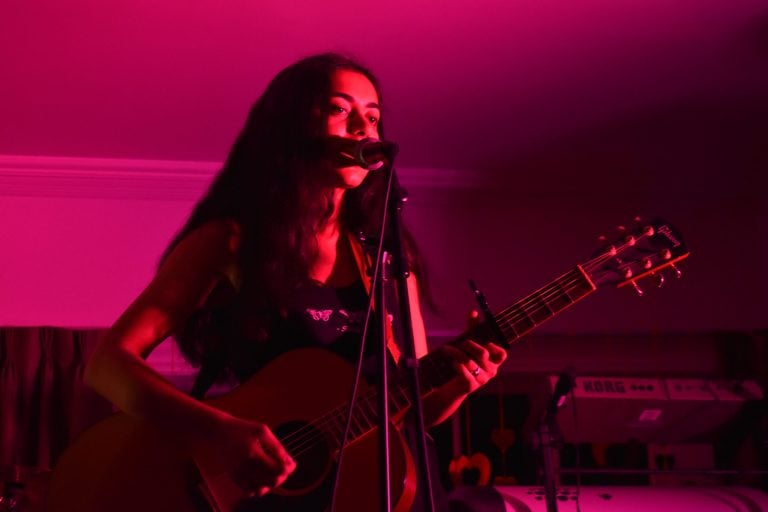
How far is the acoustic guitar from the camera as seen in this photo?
154cm

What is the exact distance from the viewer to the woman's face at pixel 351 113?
6.07 feet

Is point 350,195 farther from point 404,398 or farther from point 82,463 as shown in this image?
point 82,463

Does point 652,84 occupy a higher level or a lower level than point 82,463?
higher

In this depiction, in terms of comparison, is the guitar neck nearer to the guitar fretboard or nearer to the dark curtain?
the guitar fretboard

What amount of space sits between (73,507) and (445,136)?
2.58 meters

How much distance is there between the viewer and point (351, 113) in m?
1.91

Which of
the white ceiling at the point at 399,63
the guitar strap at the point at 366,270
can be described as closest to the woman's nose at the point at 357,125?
the guitar strap at the point at 366,270

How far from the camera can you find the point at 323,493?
1.56 meters

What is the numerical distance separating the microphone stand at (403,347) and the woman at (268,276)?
0.32 metres

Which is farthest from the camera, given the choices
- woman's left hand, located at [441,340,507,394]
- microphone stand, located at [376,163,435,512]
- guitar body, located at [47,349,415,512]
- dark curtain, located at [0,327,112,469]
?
dark curtain, located at [0,327,112,469]

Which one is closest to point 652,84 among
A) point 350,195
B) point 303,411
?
point 350,195

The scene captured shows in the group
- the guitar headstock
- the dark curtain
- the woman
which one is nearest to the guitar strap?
the woman

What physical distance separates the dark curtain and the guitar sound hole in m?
2.31

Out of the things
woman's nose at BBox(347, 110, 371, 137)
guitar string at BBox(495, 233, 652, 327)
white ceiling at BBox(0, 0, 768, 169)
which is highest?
white ceiling at BBox(0, 0, 768, 169)
